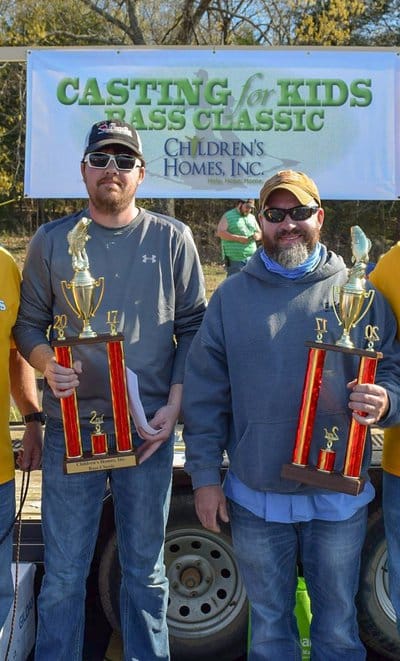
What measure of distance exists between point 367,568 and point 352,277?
4.88 feet

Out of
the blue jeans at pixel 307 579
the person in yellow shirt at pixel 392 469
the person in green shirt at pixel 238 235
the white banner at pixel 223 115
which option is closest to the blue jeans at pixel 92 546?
the blue jeans at pixel 307 579

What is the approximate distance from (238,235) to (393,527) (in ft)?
24.9

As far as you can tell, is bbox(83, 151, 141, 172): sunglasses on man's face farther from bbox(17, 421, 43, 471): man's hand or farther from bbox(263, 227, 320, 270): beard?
bbox(17, 421, 43, 471): man's hand

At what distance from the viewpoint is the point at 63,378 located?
2381 mm

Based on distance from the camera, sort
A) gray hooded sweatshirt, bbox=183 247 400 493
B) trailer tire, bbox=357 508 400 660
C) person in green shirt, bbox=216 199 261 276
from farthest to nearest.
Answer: person in green shirt, bbox=216 199 261 276 → trailer tire, bbox=357 508 400 660 → gray hooded sweatshirt, bbox=183 247 400 493

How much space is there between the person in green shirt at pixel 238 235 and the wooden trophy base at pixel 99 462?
745cm

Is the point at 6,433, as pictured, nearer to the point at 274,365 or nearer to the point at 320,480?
the point at 274,365

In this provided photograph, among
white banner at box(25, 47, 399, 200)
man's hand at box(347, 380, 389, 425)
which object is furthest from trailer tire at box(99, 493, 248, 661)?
white banner at box(25, 47, 399, 200)

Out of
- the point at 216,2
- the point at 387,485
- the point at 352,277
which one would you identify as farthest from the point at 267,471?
the point at 216,2

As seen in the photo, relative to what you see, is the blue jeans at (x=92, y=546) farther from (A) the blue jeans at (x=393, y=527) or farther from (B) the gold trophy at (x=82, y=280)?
(A) the blue jeans at (x=393, y=527)

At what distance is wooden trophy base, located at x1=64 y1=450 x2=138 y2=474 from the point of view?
245cm

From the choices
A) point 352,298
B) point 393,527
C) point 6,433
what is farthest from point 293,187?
point 6,433

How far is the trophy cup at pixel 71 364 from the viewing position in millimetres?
2391

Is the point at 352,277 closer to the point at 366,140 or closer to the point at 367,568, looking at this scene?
the point at 367,568
